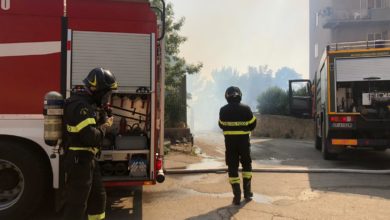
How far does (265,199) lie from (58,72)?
3.61m

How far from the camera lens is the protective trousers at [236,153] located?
21.2 ft

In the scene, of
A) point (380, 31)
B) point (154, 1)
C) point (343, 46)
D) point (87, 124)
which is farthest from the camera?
point (380, 31)

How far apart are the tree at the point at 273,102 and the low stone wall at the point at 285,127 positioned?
134cm

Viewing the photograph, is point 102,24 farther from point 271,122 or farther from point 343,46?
point 271,122

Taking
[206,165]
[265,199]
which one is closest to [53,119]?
[265,199]

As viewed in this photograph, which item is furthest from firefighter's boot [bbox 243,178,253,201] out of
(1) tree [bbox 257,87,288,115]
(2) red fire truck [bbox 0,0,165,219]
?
(1) tree [bbox 257,87,288,115]

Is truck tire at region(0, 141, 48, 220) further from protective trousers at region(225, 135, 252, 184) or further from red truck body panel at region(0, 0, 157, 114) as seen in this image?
protective trousers at region(225, 135, 252, 184)

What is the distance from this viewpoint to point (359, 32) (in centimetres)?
3000

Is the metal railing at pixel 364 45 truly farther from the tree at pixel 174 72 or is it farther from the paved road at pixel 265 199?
the tree at pixel 174 72

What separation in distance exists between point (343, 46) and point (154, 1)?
21.9ft

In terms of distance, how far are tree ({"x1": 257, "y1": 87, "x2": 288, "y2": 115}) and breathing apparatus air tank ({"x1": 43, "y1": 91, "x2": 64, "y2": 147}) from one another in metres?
23.2

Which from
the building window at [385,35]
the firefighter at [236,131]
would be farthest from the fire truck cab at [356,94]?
the building window at [385,35]

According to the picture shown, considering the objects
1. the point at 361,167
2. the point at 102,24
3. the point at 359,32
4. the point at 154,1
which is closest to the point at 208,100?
the point at 359,32

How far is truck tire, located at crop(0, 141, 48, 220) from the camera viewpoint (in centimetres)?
516
